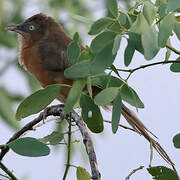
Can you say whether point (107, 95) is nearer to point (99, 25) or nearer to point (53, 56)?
point (99, 25)

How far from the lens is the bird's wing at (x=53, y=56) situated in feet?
10.7

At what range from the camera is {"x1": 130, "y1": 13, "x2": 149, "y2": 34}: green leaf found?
3.97 feet

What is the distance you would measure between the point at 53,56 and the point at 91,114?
1874 mm

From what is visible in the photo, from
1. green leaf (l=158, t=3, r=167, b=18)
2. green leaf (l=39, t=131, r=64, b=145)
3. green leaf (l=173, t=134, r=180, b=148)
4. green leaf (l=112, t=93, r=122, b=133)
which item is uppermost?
green leaf (l=158, t=3, r=167, b=18)

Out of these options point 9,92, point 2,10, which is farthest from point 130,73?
point 2,10

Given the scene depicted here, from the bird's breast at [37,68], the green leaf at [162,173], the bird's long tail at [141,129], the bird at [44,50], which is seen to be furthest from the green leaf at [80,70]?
the bird's breast at [37,68]

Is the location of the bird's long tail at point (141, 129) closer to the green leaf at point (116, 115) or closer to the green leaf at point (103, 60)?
the green leaf at point (116, 115)

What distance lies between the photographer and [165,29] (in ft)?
3.99

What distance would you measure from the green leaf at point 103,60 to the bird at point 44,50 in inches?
57.5

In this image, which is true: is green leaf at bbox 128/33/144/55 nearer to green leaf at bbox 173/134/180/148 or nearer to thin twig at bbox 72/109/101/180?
green leaf at bbox 173/134/180/148

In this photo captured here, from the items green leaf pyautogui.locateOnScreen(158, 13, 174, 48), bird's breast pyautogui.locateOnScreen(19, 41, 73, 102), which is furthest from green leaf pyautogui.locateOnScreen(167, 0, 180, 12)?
bird's breast pyautogui.locateOnScreen(19, 41, 73, 102)

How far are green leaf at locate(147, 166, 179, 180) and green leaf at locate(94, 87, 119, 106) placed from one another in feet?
0.86

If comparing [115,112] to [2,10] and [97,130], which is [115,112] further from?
[2,10]

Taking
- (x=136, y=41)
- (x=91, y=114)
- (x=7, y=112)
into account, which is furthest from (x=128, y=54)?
(x=7, y=112)
